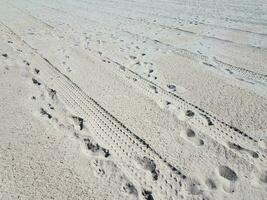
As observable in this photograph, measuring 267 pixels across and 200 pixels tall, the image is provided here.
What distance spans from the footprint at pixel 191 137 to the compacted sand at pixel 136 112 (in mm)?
16

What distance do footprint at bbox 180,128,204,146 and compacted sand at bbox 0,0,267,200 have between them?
0.02 metres

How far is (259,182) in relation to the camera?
2.40 metres

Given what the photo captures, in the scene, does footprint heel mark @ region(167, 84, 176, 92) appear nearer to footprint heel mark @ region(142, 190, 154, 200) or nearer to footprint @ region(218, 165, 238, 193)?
footprint @ region(218, 165, 238, 193)

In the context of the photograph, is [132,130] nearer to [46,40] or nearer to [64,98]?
[64,98]

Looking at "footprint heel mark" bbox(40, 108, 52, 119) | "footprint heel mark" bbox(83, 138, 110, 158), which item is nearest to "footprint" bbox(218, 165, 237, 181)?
"footprint heel mark" bbox(83, 138, 110, 158)

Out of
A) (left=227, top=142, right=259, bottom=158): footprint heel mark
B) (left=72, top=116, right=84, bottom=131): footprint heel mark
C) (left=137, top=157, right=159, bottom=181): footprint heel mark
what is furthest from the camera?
(left=72, top=116, right=84, bottom=131): footprint heel mark

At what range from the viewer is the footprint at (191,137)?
287 cm

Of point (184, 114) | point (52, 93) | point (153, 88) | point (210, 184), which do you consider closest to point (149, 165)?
point (210, 184)

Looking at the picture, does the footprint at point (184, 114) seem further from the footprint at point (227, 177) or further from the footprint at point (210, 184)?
the footprint at point (210, 184)

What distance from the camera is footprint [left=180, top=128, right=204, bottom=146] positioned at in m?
2.87

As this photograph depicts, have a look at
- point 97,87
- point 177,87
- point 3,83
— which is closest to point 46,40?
point 3,83

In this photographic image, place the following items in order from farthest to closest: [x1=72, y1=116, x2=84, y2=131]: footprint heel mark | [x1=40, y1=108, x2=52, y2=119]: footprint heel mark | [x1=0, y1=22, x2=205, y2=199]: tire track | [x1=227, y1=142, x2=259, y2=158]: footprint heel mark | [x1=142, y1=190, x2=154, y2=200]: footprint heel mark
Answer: [x1=40, y1=108, x2=52, y2=119]: footprint heel mark → [x1=72, y1=116, x2=84, y2=131]: footprint heel mark → [x1=227, y1=142, x2=259, y2=158]: footprint heel mark → [x1=0, y1=22, x2=205, y2=199]: tire track → [x1=142, y1=190, x2=154, y2=200]: footprint heel mark

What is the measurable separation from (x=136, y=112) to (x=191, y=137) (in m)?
0.67

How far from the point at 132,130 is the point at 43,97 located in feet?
3.89
